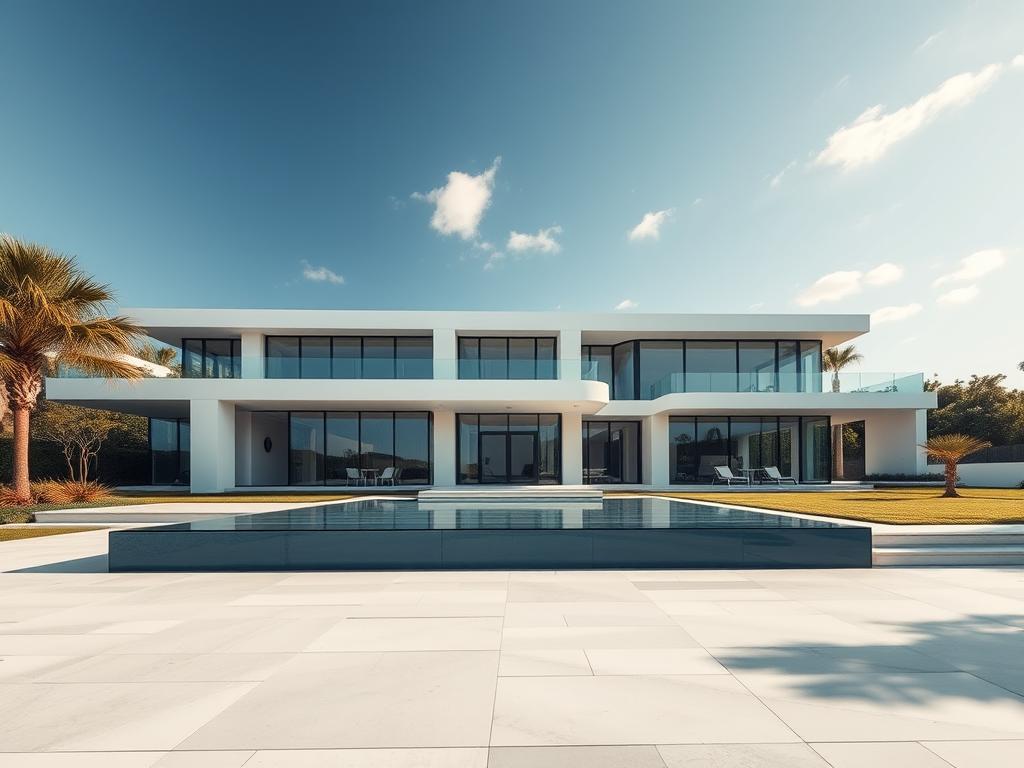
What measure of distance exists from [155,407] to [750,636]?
22398mm

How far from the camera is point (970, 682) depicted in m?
3.23

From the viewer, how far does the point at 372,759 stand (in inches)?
93.9

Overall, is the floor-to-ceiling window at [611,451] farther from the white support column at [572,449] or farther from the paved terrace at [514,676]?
the paved terrace at [514,676]

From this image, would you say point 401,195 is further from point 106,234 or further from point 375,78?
point 106,234

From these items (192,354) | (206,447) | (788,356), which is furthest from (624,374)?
(192,354)

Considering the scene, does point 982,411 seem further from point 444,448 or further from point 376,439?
point 376,439

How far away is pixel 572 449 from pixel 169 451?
1637 centimetres

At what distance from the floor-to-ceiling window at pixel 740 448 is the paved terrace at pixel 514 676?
1548cm

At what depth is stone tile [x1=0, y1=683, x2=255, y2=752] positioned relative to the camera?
2.57 metres

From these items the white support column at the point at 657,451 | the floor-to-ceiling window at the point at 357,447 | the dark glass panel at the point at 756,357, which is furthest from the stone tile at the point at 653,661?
the dark glass panel at the point at 756,357

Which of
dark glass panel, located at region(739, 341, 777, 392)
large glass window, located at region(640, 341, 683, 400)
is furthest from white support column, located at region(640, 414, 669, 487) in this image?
dark glass panel, located at region(739, 341, 777, 392)

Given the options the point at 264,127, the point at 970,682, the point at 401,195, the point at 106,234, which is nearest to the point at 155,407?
the point at 106,234

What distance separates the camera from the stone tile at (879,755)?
232cm

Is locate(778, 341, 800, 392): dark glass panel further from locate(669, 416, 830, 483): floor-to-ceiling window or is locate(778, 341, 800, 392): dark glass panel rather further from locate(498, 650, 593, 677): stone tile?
locate(498, 650, 593, 677): stone tile
